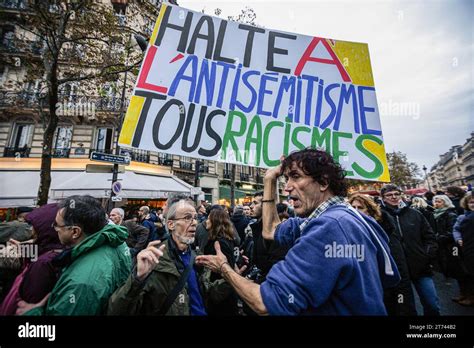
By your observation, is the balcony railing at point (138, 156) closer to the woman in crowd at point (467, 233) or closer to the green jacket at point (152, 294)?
the green jacket at point (152, 294)

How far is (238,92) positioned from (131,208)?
52.2ft

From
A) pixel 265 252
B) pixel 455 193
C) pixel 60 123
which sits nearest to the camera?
pixel 265 252

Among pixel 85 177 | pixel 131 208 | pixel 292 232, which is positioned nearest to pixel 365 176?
pixel 292 232

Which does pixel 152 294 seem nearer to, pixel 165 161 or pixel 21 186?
pixel 21 186

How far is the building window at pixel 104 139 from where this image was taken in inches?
631

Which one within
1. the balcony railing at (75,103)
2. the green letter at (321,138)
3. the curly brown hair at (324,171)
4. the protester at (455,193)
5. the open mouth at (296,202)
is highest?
the balcony railing at (75,103)

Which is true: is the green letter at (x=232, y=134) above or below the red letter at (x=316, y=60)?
below

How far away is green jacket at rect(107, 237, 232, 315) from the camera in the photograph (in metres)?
1.42

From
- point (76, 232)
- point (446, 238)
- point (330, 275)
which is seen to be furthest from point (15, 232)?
point (446, 238)

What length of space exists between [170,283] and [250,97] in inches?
75.7

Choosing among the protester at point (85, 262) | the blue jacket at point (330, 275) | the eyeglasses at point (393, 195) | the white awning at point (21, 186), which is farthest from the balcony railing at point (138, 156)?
the blue jacket at point (330, 275)

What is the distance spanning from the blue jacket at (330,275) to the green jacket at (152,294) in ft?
2.76

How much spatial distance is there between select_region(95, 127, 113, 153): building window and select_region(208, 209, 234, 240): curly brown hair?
15340 millimetres

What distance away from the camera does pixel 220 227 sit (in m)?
3.49
